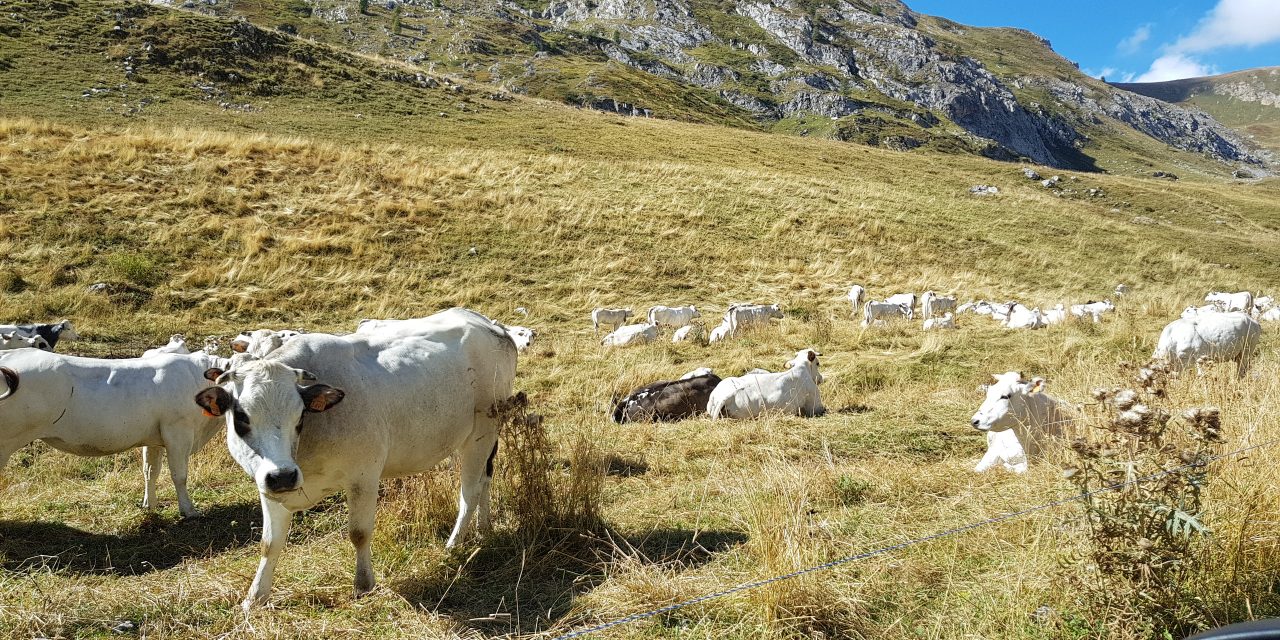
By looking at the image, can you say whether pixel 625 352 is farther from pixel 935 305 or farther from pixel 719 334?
pixel 935 305

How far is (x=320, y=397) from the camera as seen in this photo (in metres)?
4.44

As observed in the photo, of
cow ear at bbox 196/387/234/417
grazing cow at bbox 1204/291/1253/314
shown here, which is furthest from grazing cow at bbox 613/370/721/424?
grazing cow at bbox 1204/291/1253/314

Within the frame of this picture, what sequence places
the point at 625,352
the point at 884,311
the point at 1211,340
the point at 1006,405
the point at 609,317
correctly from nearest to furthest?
1. the point at 1006,405
2. the point at 1211,340
3. the point at 625,352
4. the point at 609,317
5. the point at 884,311

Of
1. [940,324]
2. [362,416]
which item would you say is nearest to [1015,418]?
[362,416]

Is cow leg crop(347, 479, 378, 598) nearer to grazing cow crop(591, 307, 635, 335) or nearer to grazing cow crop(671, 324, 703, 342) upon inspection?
grazing cow crop(671, 324, 703, 342)

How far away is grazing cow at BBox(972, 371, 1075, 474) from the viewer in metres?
7.14

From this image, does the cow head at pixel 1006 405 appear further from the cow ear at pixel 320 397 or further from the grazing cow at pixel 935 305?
the grazing cow at pixel 935 305

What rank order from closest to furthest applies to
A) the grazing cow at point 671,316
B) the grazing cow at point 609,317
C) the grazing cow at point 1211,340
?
the grazing cow at point 1211,340 < the grazing cow at point 609,317 < the grazing cow at point 671,316

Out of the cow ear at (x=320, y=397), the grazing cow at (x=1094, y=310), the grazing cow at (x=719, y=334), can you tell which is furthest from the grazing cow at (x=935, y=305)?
the cow ear at (x=320, y=397)

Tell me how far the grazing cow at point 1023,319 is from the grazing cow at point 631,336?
365 inches

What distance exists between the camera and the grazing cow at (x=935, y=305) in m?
22.4

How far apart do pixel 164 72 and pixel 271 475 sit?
50.3 metres

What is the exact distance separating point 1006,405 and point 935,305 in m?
16.4

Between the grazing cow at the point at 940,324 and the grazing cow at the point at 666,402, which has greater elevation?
the grazing cow at the point at 940,324
